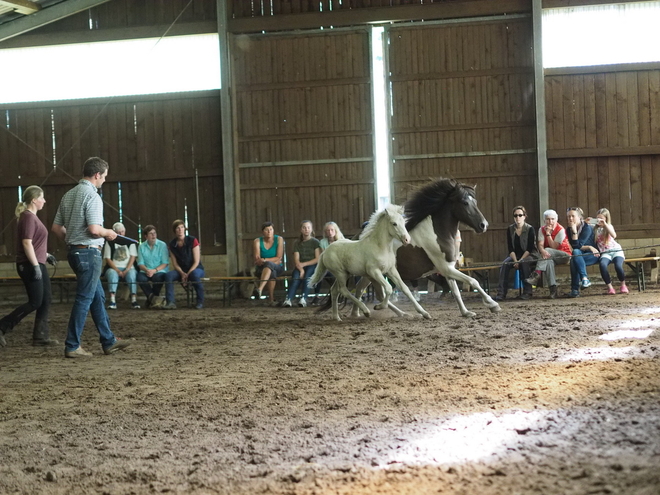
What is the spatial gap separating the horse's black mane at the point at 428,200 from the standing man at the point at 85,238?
3954 millimetres

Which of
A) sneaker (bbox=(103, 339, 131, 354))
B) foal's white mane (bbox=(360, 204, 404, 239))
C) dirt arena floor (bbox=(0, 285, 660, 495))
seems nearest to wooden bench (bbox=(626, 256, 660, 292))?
dirt arena floor (bbox=(0, 285, 660, 495))

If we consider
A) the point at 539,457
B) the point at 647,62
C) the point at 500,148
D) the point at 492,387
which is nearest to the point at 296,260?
the point at 500,148

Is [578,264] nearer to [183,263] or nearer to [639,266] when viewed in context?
[639,266]

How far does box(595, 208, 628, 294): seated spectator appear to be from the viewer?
1104 cm

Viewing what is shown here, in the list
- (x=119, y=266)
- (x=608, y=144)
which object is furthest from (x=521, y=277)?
(x=119, y=266)

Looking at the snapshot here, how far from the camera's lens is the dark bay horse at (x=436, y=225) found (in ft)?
29.9

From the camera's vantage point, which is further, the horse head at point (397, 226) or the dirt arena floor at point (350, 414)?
the horse head at point (397, 226)

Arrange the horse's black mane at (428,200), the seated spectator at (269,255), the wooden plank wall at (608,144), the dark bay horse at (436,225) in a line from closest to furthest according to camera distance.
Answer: the dark bay horse at (436,225) < the horse's black mane at (428,200) < the seated spectator at (269,255) < the wooden plank wall at (608,144)

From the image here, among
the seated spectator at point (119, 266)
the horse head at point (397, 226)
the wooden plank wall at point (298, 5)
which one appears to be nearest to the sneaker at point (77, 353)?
the horse head at point (397, 226)

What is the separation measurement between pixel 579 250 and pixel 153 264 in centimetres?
665

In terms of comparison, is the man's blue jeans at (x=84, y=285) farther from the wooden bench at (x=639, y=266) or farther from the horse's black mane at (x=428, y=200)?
the wooden bench at (x=639, y=266)

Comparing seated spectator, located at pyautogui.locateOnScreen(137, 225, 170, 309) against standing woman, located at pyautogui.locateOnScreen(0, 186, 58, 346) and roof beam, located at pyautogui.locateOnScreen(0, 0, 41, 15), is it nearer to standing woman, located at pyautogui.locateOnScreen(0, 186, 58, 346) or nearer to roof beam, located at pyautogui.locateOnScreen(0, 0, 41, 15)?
standing woman, located at pyautogui.locateOnScreen(0, 186, 58, 346)

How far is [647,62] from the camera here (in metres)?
13.4

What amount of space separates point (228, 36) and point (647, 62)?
754 cm
